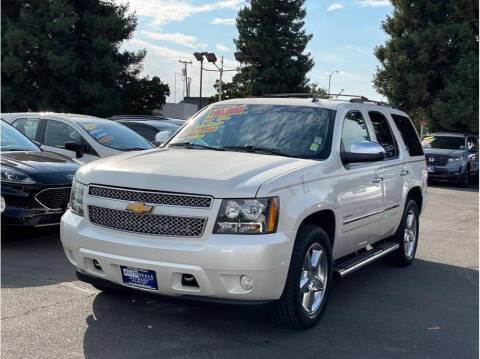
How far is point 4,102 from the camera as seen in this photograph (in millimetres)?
31062

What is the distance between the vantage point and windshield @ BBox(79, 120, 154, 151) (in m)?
9.33

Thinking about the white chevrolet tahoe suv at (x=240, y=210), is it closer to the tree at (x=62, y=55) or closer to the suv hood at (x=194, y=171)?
the suv hood at (x=194, y=171)

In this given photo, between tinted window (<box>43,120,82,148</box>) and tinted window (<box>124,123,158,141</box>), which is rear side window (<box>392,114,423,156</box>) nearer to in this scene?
tinted window (<box>43,120,82,148</box>)

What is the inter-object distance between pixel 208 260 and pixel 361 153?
A: 1847mm

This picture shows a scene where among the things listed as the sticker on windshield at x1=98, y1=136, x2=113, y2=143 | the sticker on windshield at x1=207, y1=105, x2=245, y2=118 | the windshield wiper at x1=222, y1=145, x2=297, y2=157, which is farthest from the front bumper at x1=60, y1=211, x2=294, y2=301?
the sticker on windshield at x1=98, y1=136, x2=113, y2=143

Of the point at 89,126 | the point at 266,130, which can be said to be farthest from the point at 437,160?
the point at 266,130

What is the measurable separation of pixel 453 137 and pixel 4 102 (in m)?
23.7

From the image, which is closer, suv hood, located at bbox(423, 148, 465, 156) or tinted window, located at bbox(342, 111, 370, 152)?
tinted window, located at bbox(342, 111, 370, 152)

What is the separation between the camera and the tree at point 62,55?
30578mm

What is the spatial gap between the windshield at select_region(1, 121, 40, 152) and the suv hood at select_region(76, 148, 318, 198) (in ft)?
12.1

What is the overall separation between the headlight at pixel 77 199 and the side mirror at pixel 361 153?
7.27 feet

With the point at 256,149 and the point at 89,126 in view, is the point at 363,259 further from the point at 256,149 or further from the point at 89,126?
the point at 89,126

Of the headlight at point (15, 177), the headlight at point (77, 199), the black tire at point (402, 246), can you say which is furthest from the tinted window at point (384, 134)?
the headlight at point (15, 177)

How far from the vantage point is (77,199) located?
14.5 ft
